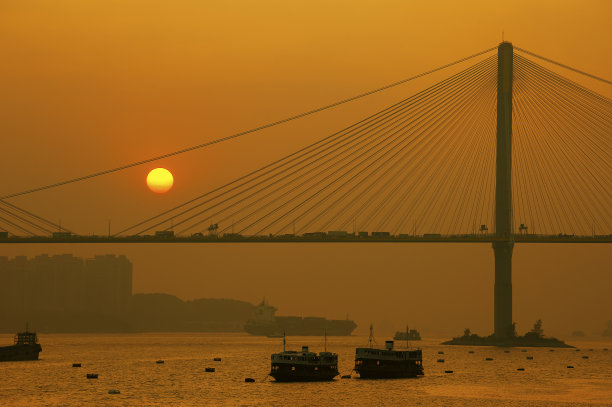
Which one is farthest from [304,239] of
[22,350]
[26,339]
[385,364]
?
[385,364]

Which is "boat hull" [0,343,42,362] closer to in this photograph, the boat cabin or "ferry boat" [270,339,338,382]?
the boat cabin

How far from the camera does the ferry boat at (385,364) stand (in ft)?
286

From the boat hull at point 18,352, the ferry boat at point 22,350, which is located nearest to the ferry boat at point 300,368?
the ferry boat at point 22,350

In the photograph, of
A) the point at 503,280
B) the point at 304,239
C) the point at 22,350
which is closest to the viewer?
the point at 22,350

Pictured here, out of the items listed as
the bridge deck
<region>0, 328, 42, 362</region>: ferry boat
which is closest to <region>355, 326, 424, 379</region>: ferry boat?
the bridge deck

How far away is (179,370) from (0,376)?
58.9ft

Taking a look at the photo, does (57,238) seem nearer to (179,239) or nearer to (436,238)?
(179,239)

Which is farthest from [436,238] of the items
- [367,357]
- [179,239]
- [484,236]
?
[367,357]

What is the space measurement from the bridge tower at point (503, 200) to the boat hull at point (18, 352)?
51789mm

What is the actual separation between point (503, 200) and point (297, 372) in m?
43.2

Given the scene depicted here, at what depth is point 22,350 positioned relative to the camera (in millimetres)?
111438

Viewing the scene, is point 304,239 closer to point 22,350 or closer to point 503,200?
point 503,200

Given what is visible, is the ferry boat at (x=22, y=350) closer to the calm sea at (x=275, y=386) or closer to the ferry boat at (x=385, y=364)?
the calm sea at (x=275, y=386)

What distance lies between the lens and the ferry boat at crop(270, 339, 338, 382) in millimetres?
81312
